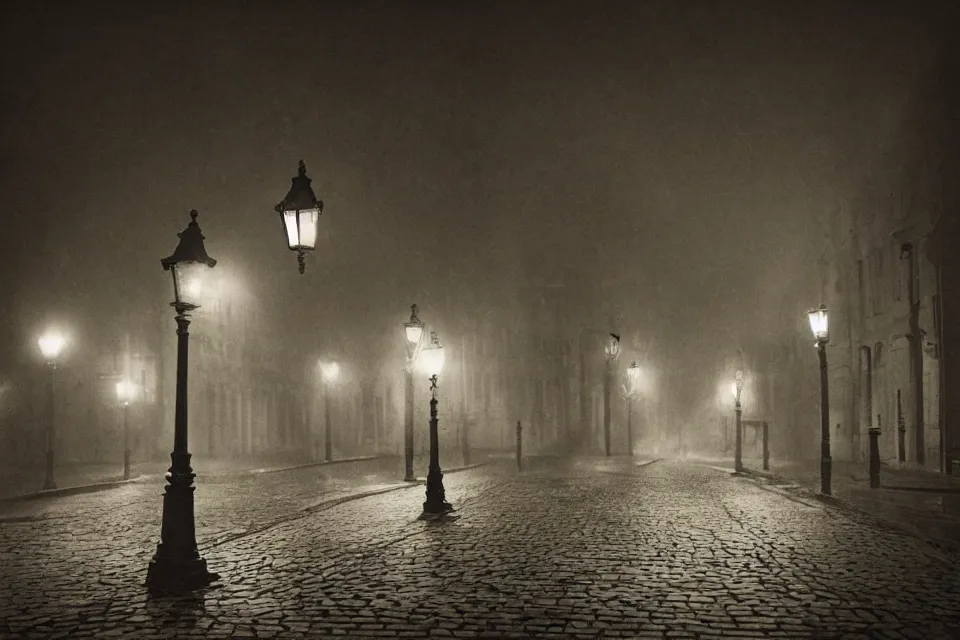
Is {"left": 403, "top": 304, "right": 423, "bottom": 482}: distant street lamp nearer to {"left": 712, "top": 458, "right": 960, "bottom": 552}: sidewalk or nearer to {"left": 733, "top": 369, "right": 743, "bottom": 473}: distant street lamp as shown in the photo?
{"left": 712, "top": 458, "right": 960, "bottom": 552}: sidewalk

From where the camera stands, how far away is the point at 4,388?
3419 centimetres

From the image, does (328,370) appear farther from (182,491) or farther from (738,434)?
(182,491)

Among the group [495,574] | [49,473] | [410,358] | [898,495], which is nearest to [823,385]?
[898,495]

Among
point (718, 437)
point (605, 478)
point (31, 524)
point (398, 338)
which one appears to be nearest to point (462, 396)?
point (398, 338)

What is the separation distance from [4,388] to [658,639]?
1316 inches

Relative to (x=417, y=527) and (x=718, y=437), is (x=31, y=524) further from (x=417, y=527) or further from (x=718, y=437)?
(x=718, y=437)

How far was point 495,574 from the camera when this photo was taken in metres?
9.85

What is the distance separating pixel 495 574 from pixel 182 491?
12.0 ft

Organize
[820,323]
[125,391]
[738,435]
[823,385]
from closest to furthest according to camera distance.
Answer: [823,385]
[820,323]
[125,391]
[738,435]

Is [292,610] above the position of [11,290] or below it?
below

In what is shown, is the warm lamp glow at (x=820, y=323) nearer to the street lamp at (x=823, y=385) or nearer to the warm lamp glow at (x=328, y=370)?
the street lamp at (x=823, y=385)

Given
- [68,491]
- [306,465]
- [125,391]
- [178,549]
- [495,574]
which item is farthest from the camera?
[306,465]

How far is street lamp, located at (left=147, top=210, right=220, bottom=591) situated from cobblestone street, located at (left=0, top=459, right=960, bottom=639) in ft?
1.13

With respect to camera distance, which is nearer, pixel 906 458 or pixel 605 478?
pixel 605 478
